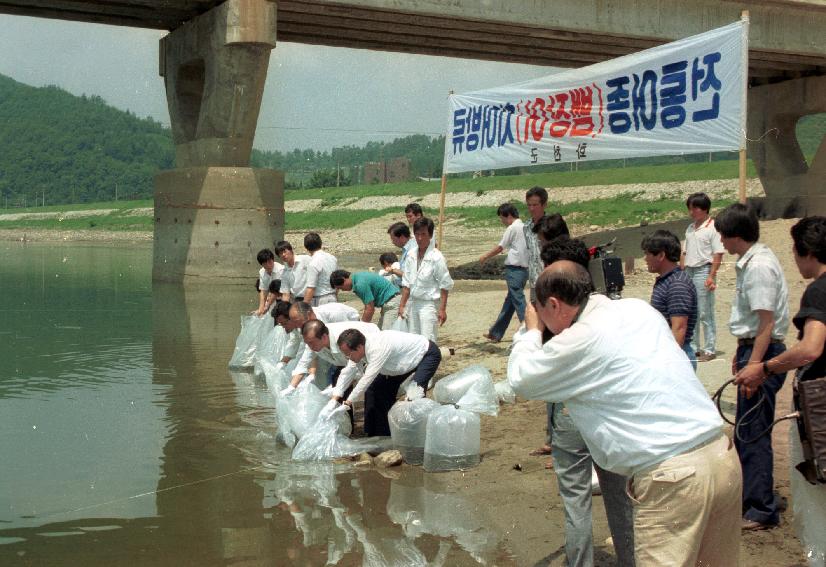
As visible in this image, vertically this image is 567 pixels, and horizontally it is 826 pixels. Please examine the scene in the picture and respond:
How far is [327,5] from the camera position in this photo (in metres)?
19.5

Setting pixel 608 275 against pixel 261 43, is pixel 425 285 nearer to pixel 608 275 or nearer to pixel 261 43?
pixel 608 275

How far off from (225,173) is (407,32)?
586 centimetres

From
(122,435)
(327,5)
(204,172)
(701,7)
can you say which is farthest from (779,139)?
(122,435)

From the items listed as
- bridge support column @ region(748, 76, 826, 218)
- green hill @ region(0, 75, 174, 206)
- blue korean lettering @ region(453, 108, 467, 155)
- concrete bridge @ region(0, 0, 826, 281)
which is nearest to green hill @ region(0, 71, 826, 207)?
green hill @ region(0, 75, 174, 206)

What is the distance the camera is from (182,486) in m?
5.83

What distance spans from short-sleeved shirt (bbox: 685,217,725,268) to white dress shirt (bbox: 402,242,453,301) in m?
2.35

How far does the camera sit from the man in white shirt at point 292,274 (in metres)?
9.55

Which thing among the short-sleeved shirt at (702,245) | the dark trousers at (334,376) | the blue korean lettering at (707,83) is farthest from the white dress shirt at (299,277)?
the blue korean lettering at (707,83)

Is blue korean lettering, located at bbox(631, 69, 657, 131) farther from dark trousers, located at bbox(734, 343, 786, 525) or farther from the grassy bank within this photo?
the grassy bank

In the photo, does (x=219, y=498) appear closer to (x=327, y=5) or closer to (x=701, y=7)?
(x=327, y=5)

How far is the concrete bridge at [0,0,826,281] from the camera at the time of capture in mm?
19484

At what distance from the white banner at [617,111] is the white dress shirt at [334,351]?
323cm

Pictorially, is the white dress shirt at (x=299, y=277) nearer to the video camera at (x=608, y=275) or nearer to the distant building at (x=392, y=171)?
the video camera at (x=608, y=275)

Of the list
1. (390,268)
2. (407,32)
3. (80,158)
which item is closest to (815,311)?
(390,268)
